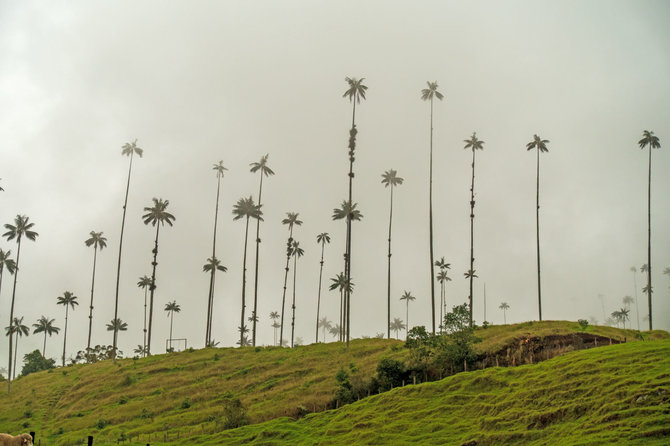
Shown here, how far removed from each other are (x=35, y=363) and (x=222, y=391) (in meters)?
94.7

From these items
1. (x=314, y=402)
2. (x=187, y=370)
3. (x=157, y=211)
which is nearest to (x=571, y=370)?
(x=314, y=402)

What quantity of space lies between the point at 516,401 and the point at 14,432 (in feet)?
203

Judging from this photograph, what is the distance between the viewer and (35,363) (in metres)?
145

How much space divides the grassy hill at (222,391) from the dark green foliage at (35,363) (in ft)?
136

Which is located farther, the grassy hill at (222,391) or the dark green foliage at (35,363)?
the dark green foliage at (35,363)

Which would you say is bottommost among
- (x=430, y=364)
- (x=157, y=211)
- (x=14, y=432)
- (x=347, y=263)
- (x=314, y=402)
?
(x=14, y=432)

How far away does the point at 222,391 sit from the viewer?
75.7 metres

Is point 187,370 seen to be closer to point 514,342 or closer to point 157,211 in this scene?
point 157,211

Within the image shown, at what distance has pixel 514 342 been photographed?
66.0m

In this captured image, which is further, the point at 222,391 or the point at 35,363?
the point at 35,363

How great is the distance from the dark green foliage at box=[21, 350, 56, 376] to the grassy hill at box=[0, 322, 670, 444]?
4133cm

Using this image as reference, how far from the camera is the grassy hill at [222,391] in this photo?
52.5m

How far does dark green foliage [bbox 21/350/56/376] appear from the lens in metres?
143

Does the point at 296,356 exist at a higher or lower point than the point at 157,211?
lower
